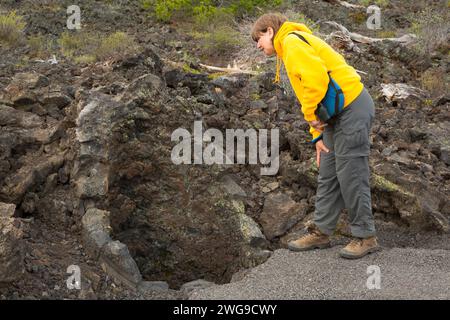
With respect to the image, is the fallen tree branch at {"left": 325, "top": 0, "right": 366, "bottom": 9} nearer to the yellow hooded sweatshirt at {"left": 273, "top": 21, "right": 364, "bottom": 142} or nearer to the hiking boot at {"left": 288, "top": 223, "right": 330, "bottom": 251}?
the yellow hooded sweatshirt at {"left": 273, "top": 21, "right": 364, "bottom": 142}

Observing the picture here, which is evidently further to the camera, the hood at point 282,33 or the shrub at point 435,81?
the shrub at point 435,81

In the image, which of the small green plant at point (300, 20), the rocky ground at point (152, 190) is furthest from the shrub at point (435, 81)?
the rocky ground at point (152, 190)

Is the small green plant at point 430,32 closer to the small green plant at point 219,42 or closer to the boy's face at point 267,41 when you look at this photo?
the small green plant at point 219,42

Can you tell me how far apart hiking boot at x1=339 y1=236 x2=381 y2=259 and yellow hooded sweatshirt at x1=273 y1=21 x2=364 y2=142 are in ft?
3.60

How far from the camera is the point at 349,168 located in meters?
4.38

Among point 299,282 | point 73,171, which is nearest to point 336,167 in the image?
point 299,282

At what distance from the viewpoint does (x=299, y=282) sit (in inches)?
161

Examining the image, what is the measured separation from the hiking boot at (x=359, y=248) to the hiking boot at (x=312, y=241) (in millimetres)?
263

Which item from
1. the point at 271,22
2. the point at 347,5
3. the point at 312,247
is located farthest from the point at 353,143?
the point at 347,5

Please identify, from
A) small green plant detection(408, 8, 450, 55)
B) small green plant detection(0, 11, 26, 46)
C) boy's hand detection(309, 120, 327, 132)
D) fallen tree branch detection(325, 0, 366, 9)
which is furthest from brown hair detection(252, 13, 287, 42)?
fallen tree branch detection(325, 0, 366, 9)

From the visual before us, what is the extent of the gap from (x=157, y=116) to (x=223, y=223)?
1248 millimetres

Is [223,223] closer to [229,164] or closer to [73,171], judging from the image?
[229,164]

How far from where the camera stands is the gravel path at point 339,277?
12.9 ft

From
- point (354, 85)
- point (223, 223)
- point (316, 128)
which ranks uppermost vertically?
point (354, 85)
